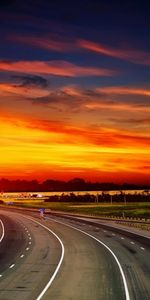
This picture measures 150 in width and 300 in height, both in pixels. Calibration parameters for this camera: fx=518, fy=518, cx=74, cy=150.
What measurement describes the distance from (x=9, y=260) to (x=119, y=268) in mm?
12454

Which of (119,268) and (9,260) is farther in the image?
(9,260)

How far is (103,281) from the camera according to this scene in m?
36.6

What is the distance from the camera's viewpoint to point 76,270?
42688 mm

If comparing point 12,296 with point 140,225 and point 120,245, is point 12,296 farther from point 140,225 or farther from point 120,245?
point 140,225

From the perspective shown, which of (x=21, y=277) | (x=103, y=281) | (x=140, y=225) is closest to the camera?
(x=103, y=281)

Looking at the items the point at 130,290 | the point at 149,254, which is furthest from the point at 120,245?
the point at 130,290

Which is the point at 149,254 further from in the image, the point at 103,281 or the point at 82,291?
the point at 82,291

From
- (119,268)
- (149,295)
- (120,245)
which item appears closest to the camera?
(149,295)

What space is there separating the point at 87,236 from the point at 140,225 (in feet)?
75.0

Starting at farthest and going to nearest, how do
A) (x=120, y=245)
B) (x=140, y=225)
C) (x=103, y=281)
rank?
(x=140, y=225) → (x=120, y=245) → (x=103, y=281)

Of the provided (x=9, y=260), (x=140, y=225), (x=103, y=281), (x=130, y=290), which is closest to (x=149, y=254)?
(x=9, y=260)

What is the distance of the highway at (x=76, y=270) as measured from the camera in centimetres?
3181

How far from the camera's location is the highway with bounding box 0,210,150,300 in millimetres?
31812

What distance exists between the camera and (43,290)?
32812 mm
